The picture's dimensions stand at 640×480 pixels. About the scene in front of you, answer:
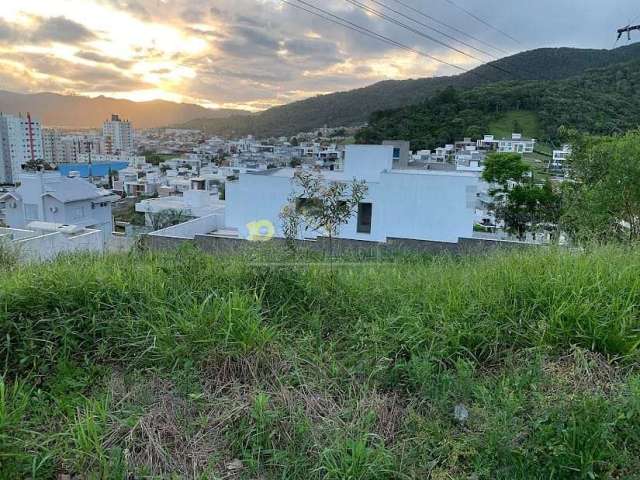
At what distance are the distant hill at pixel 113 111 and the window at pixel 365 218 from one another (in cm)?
5592

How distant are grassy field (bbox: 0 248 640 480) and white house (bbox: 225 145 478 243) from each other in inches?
399

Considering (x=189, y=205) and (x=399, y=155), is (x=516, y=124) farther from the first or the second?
(x=189, y=205)

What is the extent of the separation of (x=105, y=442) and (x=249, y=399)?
0.57 m

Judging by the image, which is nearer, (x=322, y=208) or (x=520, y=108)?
(x=322, y=208)

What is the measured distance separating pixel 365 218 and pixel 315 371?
40.8 ft

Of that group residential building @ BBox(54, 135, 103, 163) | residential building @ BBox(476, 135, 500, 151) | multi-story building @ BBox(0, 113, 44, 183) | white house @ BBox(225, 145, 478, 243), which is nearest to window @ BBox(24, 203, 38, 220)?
white house @ BBox(225, 145, 478, 243)

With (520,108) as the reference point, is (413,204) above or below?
below

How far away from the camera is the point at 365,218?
563 inches

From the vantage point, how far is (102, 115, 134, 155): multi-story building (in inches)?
3066

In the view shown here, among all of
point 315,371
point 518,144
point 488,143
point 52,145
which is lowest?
point 315,371

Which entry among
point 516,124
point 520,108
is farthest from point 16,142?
point 520,108

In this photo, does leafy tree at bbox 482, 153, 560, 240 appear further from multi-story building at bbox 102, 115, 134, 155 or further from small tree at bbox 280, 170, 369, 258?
multi-story building at bbox 102, 115, 134, 155

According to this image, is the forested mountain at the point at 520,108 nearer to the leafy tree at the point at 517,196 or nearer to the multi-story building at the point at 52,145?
the leafy tree at the point at 517,196

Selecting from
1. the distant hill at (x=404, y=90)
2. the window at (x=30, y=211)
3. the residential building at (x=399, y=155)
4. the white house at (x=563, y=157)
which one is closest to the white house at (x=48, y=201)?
the window at (x=30, y=211)
